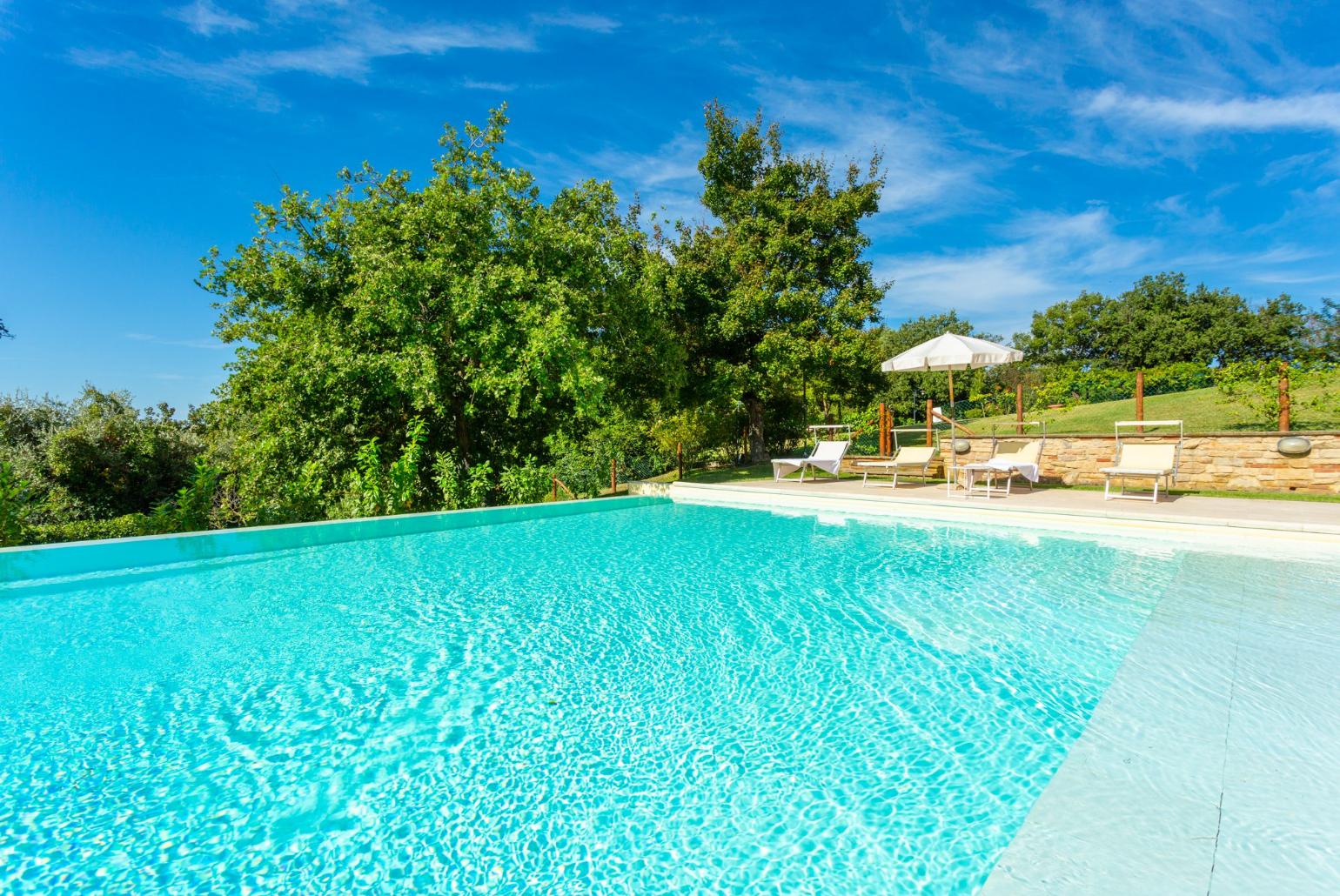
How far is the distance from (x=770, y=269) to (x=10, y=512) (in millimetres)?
14478

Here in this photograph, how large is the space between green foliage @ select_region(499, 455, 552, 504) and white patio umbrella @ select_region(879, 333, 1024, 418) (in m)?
7.14

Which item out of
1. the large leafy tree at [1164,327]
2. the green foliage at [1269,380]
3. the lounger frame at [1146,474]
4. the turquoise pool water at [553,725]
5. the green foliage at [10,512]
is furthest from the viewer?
the large leafy tree at [1164,327]

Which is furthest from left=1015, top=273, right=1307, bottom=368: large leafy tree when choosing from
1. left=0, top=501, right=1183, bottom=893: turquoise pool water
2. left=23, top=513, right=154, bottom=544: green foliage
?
left=23, top=513, right=154, bottom=544: green foliage

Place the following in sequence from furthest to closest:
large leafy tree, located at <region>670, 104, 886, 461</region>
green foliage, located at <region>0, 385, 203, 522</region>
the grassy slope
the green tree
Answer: the green tree, large leafy tree, located at <region>670, 104, 886, 461</region>, the grassy slope, green foliage, located at <region>0, 385, 203, 522</region>

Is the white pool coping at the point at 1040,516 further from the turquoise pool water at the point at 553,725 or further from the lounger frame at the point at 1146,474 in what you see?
the turquoise pool water at the point at 553,725

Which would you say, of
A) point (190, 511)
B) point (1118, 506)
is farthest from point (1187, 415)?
point (190, 511)

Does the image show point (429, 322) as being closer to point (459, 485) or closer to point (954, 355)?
point (459, 485)

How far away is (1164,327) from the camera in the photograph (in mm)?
42062

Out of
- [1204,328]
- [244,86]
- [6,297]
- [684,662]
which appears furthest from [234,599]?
[1204,328]

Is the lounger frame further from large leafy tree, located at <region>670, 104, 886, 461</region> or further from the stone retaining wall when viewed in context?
large leafy tree, located at <region>670, 104, 886, 461</region>

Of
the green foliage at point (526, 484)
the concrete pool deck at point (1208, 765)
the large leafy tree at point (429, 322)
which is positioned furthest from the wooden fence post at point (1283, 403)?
the green foliage at point (526, 484)

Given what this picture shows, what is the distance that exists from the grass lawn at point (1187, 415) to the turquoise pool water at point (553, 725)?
9.91 m

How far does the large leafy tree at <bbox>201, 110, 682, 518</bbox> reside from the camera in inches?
395

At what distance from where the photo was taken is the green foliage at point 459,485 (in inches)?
406
